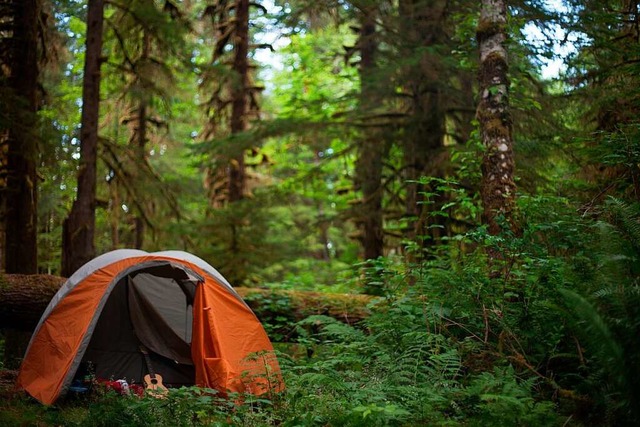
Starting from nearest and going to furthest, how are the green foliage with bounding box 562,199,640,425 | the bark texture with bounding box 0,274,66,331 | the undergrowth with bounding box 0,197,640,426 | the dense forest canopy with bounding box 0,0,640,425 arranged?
the green foliage with bounding box 562,199,640,425 → the undergrowth with bounding box 0,197,640,426 → the dense forest canopy with bounding box 0,0,640,425 → the bark texture with bounding box 0,274,66,331

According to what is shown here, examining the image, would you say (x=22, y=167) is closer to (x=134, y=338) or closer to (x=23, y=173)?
(x=23, y=173)

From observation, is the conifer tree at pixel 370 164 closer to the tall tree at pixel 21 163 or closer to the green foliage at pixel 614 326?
the tall tree at pixel 21 163

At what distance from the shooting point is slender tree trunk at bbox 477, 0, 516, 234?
609 centimetres

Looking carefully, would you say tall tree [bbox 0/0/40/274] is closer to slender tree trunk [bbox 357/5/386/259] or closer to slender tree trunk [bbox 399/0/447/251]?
slender tree trunk [bbox 357/5/386/259]

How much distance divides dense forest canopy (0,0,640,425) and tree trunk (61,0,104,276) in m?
0.04

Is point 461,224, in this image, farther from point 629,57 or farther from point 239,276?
point 239,276

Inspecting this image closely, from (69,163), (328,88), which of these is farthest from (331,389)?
(328,88)

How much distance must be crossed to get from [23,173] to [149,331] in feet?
14.2

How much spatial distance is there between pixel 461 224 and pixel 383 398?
6.69 metres

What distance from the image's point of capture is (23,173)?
33.4 ft

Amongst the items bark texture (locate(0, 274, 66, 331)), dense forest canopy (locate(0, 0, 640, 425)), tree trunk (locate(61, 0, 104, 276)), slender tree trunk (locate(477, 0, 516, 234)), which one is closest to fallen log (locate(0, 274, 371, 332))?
bark texture (locate(0, 274, 66, 331))

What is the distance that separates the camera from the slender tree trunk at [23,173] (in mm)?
10133

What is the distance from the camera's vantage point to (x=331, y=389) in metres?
4.99

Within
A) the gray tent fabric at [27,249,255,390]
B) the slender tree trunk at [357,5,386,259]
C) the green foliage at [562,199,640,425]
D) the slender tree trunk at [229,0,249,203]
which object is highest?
the slender tree trunk at [229,0,249,203]
